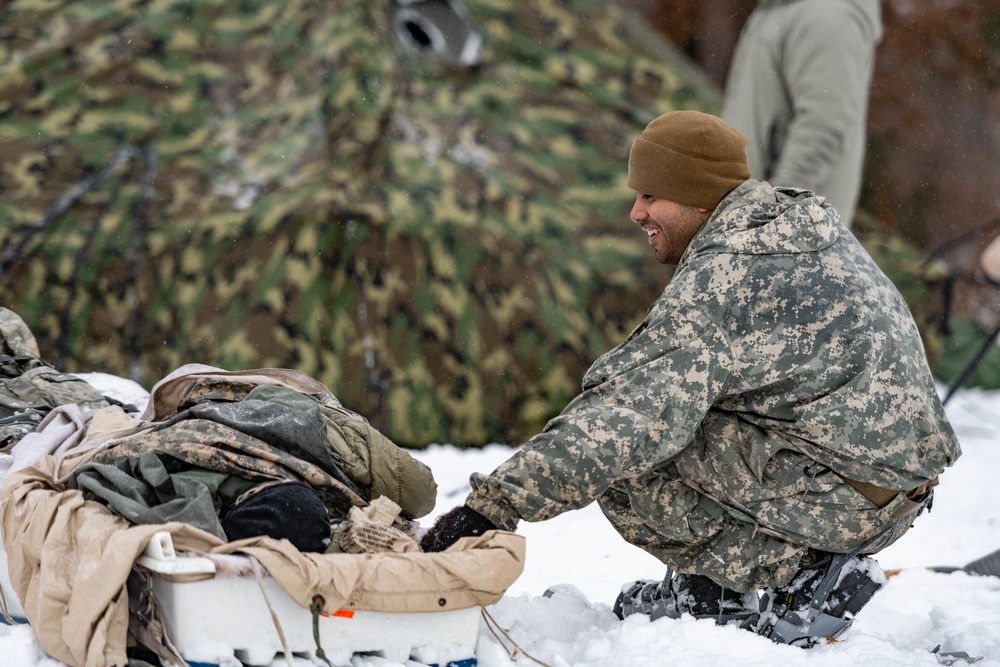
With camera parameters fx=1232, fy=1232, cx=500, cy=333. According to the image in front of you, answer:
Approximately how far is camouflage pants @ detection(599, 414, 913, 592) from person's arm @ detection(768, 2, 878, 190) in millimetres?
2269

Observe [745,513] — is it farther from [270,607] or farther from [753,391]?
[270,607]

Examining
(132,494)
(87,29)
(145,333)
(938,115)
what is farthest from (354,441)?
(938,115)

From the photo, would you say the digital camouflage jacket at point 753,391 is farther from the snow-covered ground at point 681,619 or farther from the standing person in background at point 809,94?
the standing person in background at point 809,94

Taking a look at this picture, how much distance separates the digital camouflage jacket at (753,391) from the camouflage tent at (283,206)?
1.91 m

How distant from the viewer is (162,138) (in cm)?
450

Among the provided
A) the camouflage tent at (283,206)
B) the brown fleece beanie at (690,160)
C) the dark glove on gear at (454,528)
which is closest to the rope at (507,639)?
the dark glove on gear at (454,528)

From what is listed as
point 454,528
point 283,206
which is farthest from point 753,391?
point 283,206

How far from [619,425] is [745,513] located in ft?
1.47

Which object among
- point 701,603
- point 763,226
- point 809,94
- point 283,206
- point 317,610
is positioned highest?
point 763,226

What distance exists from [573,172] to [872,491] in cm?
241

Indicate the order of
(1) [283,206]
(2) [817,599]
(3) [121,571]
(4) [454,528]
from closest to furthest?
(3) [121,571]
(4) [454,528]
(2) [817,599]
(1) [283,206]

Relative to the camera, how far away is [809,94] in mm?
4703

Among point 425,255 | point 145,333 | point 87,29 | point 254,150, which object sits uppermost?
point 87,29

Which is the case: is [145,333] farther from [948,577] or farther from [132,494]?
[948,577]
